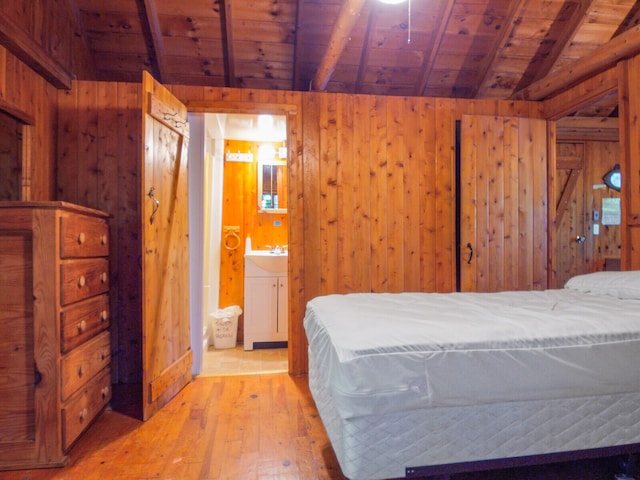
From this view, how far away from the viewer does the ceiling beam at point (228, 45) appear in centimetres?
271

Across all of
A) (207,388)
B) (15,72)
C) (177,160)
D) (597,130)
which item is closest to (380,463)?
(207,388)

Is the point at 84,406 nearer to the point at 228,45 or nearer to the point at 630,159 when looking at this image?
the point at 228,45

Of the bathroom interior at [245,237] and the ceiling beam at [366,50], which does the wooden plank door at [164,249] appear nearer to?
the bathroom interior at [245,237]

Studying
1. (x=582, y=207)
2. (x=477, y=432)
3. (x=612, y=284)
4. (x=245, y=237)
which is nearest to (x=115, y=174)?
(x=245, y=237)

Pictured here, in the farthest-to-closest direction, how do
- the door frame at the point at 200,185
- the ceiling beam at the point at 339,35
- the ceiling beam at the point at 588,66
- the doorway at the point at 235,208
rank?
1. the doorway at the point at 235,208
2. the door frame at the point at 200,185
3. the ceiling beam at the point at 588,66
4. the ceiling beam at the point at 339,35

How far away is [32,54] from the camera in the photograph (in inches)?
86.5

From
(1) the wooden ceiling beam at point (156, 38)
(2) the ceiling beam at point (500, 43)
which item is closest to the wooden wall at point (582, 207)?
(2) the ceiling beam at point (500, 43)

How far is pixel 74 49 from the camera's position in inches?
106

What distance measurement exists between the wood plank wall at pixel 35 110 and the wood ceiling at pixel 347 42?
0.61 m

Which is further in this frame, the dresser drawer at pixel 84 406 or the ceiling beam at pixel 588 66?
the ceiling beam at pixel 588 66

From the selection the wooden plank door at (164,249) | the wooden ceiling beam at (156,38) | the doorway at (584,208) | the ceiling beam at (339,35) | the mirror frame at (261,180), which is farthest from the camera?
the doorway at (584,208)

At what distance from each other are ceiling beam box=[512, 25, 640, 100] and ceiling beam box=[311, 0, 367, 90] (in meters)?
1.83

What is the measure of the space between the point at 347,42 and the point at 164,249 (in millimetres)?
1988

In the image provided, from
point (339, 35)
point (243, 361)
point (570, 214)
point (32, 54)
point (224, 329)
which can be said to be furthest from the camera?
point (570, 214)
